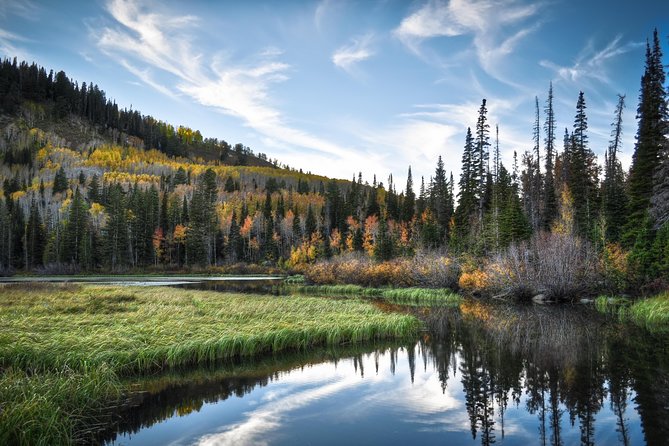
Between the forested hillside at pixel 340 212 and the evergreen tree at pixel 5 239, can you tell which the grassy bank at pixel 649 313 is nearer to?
the forested hillside at pixel 340 212

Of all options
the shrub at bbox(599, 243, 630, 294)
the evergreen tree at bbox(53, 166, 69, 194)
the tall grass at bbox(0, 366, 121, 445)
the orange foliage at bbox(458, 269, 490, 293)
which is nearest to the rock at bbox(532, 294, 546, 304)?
the orange foliage at bbox(458, 269, 490, 293)

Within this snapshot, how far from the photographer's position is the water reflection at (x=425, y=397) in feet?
28.5

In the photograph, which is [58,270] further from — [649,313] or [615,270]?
[649,313]

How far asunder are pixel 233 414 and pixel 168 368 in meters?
4.11

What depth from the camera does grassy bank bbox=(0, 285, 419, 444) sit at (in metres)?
7.75

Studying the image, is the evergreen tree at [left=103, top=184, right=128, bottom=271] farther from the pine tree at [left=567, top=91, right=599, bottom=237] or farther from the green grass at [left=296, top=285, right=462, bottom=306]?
the pine tree at [left=567, top=91, right=599, bottom=237]

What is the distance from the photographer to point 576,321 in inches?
889

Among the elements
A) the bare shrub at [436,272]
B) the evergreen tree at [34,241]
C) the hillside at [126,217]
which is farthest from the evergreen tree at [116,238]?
the bare shrub at [436,272]

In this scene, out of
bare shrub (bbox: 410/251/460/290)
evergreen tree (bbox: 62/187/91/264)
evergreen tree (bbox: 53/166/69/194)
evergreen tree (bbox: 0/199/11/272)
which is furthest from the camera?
evergreen tree (bbox: 53/166/69/194)

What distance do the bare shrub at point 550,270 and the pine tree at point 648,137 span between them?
542cm

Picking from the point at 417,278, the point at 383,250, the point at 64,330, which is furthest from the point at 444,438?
the point at 383,250

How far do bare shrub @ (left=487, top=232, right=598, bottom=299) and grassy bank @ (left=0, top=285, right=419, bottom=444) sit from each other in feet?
50.6

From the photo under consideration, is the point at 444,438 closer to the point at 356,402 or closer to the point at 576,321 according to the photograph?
the point at 356,402

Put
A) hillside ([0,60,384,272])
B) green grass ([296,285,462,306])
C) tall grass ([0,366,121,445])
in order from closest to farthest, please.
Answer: tall grass ([0,366,121,445])
green grass ([296,285,462,306])
hillside ([0,60,384,272])
